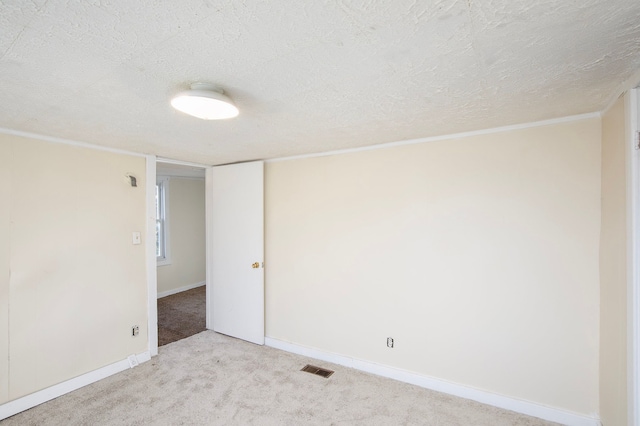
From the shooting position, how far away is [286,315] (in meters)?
3.46

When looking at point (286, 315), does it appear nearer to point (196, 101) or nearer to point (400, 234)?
point (400, 234)

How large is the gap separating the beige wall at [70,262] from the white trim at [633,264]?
3.84 meters

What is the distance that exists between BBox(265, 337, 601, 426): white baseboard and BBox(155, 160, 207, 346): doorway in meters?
2.55

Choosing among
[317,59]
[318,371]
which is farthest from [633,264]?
[318,371]

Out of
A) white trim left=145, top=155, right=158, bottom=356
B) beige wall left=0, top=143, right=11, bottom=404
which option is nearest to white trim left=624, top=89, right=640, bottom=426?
white trim left=145, top=155, right=158, bottom=356

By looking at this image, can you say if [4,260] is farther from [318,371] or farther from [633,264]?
[633,264]

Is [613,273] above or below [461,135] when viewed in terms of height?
below

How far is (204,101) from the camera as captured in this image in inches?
59.1

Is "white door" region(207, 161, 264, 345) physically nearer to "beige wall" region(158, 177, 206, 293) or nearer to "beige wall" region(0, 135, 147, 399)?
"beige wall" region(0, 135, 147, 399)

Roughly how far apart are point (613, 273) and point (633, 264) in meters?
0.33

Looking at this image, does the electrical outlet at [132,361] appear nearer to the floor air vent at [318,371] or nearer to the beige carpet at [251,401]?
the beige carpet at [251,401]

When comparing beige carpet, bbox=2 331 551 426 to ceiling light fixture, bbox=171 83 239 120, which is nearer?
ceiling light fixture, bbox=171 83 239 120

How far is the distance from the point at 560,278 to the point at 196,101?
2637mm

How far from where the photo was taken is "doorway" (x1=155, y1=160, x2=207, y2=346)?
17.8 ft
